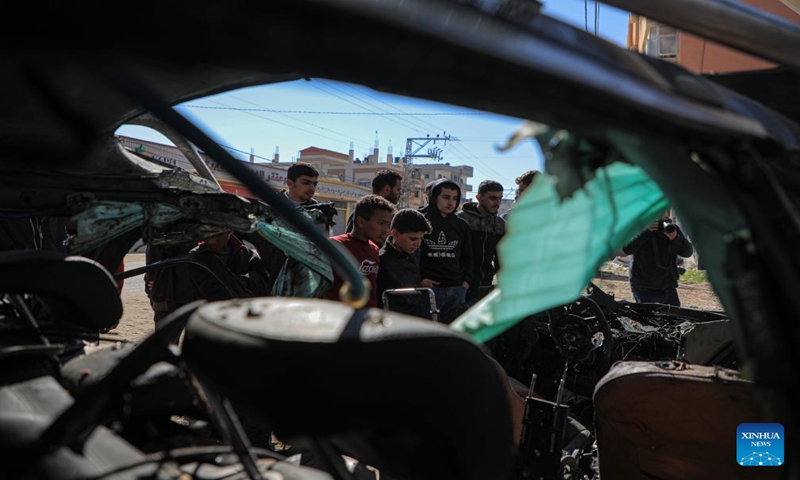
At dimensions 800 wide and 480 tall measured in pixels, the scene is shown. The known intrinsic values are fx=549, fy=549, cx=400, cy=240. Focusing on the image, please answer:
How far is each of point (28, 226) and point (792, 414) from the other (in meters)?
2.53

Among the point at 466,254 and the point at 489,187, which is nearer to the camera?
the point at 466,254

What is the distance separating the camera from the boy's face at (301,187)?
16.1ft

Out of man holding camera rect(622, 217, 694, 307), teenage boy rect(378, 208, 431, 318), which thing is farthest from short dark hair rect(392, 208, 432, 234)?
man holding camera rect(622, 217, 694, 307)

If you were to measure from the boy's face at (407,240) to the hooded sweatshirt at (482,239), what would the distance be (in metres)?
1.30

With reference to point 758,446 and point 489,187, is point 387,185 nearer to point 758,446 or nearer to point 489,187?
point 489,187

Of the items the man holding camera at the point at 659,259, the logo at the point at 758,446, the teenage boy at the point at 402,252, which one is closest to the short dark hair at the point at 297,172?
the teenage boy at the point at 402,252

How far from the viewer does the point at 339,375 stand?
86 cm

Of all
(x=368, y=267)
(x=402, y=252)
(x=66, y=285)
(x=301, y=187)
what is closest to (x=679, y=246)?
(x=402, y=252)

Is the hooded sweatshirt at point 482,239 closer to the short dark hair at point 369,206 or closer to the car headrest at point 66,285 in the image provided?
the short dark hair at point 369,206

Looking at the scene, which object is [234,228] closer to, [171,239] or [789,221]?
[171,239]

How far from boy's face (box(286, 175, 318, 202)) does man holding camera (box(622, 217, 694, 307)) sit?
3.87 meters

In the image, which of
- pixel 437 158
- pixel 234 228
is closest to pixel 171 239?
pixel 234 228

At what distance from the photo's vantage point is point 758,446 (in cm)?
209

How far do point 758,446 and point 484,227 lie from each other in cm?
383
